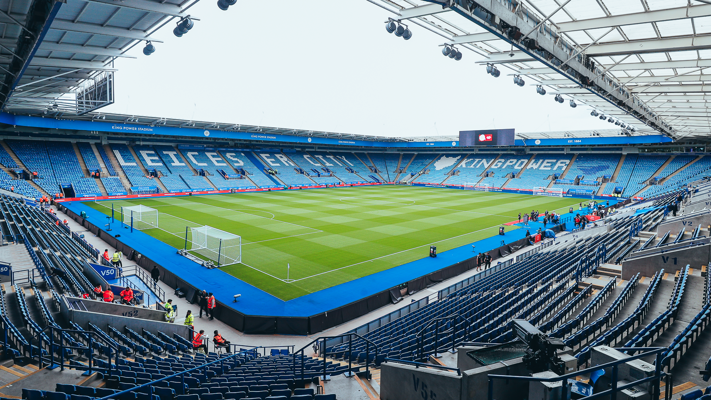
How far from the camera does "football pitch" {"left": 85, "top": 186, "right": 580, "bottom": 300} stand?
66.3ft

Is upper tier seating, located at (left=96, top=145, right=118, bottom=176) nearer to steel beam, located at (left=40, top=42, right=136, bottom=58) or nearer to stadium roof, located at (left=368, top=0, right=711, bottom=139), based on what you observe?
steel beam, located at (left=40, top=42, right=136, bottom=58)

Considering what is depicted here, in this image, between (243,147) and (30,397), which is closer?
(30,397)

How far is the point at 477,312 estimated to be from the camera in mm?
11492

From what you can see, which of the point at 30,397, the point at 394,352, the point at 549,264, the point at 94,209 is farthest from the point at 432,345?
the point at 94,209

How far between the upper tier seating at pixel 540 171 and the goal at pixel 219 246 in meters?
54.6

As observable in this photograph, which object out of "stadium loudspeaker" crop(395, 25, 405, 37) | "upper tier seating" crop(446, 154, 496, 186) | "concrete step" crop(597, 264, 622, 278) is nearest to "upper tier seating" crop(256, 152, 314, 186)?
"upper tier seating" crop(446, 154, 496, 186)

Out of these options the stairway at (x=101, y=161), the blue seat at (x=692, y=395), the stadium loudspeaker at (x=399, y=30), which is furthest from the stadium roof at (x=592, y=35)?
the stairway at (x=101, y=161)

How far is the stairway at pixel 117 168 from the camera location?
49.4 metres

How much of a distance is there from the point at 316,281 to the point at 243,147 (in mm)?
57271

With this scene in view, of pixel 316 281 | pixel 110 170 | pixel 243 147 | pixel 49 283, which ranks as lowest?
pixel 316 281

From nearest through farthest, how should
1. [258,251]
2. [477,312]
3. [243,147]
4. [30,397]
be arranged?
[30,397] → [477,312] → [258,251] → [243,147]

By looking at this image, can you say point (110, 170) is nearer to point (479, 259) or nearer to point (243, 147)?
A: point (243, 147)

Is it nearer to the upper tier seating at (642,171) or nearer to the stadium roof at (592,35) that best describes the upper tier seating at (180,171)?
the stadium roof at (592,35)

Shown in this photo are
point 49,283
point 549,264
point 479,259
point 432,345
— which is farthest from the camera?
point 479,259
